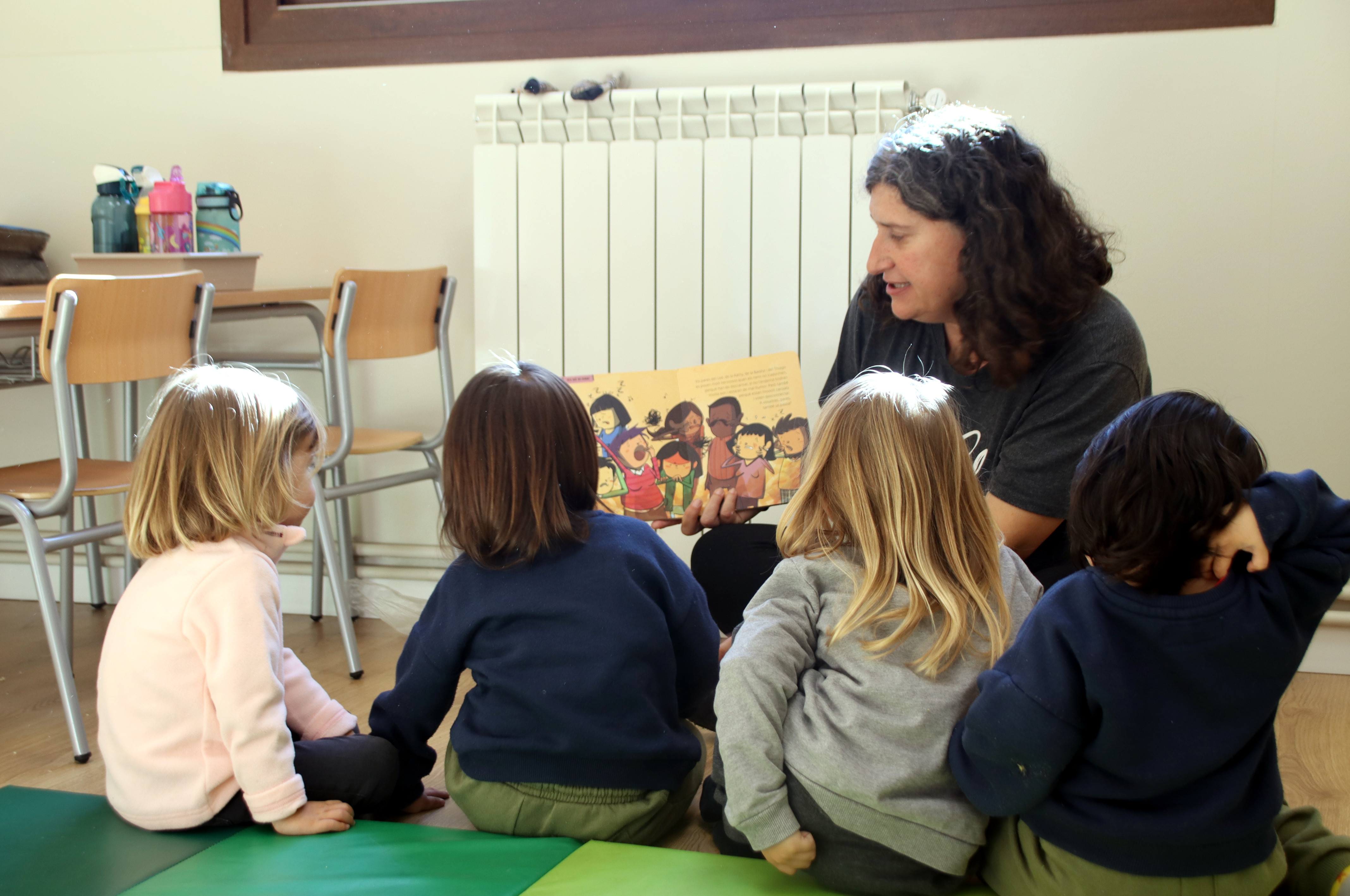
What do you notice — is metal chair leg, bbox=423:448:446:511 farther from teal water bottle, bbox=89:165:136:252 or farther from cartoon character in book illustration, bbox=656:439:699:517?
cartoon character in book illustration, bbox=656:439:699:517

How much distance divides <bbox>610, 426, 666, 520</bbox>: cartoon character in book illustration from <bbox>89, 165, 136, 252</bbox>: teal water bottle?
1317mm

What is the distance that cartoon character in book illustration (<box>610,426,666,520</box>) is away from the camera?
1549 mm

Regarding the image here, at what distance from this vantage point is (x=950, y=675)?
105 cm

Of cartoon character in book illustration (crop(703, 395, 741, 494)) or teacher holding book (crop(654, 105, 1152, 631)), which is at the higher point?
teacher holding book (crop(654, 105, 1152, 631))

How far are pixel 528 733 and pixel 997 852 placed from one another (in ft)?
1.64

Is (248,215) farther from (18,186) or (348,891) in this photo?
(348,891)

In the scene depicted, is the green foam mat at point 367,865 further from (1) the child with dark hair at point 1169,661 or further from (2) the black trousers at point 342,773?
(1) the child with dark hair at point 1169,661

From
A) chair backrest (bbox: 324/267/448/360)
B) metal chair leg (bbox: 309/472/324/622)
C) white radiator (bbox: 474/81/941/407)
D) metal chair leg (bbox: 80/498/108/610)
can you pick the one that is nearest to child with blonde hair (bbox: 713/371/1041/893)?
white radiator (bbox: 474/81/941/407)

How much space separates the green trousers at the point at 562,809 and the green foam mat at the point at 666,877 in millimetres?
37

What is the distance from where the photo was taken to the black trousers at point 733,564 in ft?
5.08

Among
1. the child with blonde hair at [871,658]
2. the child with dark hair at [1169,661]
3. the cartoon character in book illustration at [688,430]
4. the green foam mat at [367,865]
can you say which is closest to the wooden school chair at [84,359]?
the green foam mat at [367,865]

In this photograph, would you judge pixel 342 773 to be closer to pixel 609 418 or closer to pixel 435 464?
pixel 609 418

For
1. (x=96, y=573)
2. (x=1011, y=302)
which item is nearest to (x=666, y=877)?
(x=1011, y=302)

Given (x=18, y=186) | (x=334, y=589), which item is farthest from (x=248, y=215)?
(x=334, y=589)
